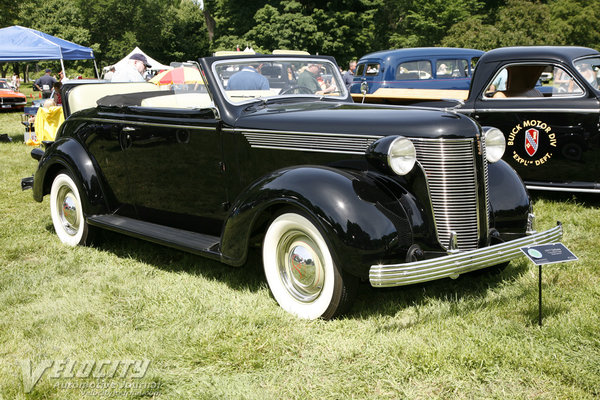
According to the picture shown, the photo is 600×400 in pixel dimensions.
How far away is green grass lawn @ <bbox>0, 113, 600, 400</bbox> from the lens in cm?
286

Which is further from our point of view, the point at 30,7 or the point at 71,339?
the point at 30,7

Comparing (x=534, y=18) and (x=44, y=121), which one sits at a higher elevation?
(x=534, y=18)

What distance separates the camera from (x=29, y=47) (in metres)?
14.5

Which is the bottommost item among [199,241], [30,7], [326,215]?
[199,241]

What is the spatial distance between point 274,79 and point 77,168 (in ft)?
6.64

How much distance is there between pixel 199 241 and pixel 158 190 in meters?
0.82

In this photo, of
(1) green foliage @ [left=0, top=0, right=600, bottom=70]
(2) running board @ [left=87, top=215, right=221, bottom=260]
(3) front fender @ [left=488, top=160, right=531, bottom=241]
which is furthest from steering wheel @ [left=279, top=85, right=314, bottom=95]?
(1) green foliage @ [left=0, top=0, right=600, bottom=70]

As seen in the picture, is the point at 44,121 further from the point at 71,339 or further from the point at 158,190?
the point at 71,339

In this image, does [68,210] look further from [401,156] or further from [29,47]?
[29,47]

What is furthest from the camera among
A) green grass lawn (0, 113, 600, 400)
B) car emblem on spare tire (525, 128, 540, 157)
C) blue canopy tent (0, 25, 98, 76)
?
blue canopy tent (0, 25, 98, 76)

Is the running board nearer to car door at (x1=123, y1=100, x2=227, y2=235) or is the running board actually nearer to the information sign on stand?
car door at (x1=123, y1=100, x2=227, y2=235)

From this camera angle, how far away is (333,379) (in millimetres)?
2914

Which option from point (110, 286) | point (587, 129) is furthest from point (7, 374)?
point (587, 129)

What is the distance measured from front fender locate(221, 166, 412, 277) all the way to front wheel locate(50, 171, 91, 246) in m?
2.39
